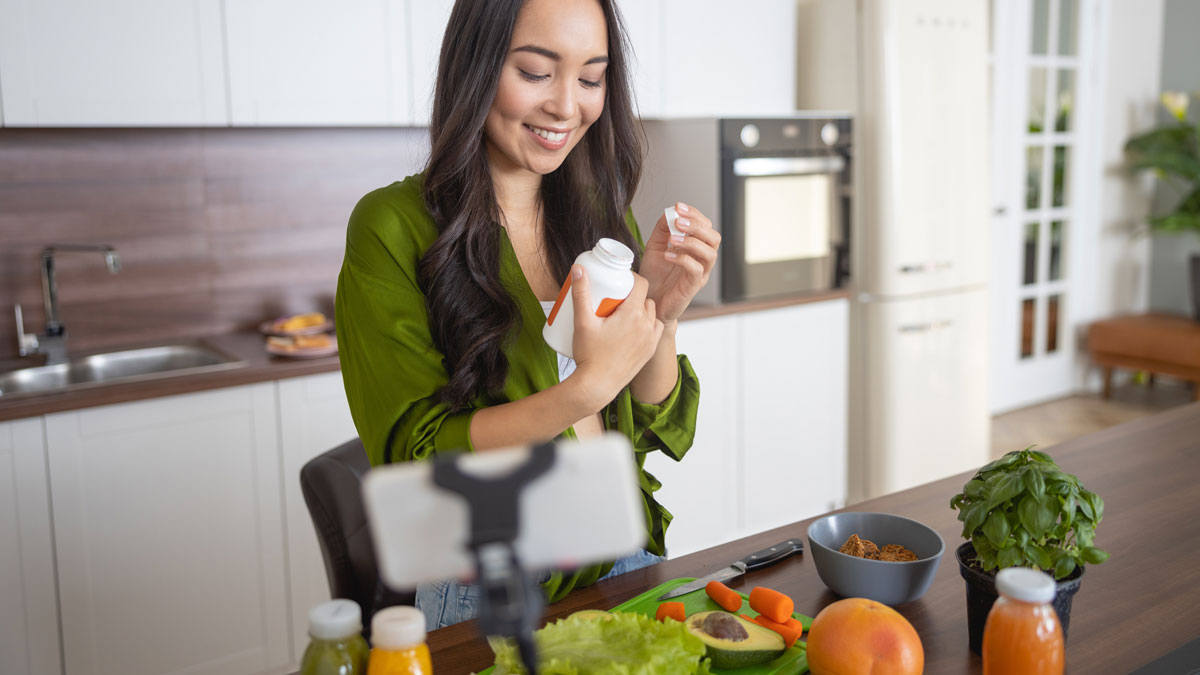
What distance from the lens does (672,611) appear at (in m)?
1.10

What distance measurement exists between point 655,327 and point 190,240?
7.11 ft

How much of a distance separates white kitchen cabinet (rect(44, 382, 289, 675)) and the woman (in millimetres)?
1223

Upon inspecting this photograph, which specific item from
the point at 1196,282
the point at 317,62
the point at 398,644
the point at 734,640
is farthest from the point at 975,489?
the point at 1196,282

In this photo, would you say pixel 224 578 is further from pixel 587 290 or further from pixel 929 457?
pixel 929 457

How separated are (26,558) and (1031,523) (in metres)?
2.11

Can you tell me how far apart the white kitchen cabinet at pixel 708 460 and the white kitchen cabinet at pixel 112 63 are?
4.99ft

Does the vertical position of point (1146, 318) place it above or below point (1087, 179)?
below

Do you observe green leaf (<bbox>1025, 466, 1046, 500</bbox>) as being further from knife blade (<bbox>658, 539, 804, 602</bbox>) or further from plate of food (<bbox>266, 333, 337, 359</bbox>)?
plate of food (<bbox>266, 333, 337, 359</bbox>)

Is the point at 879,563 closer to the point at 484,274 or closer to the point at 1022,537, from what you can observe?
the point at 1022,537

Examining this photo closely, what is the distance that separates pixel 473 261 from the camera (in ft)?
Answer: 4.47

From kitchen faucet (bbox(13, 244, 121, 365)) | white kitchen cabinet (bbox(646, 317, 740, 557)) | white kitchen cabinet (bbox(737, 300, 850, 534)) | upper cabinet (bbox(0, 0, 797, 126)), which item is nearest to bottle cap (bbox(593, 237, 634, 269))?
upper cabinet (bbox(0, 0, 797, 126))

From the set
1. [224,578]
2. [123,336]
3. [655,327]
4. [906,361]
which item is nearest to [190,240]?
[123,336]

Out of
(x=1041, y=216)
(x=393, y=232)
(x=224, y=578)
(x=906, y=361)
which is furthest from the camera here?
(x=1041, y=216)

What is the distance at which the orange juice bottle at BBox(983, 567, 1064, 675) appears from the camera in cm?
87
